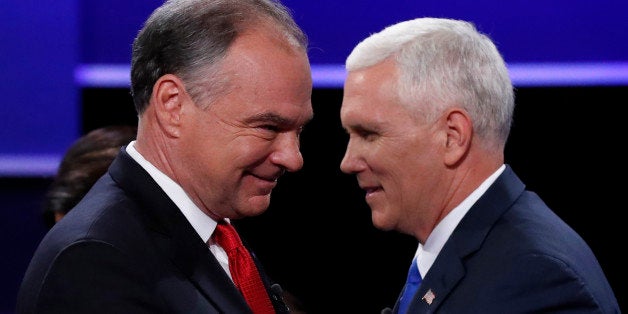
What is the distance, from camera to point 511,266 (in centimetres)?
201

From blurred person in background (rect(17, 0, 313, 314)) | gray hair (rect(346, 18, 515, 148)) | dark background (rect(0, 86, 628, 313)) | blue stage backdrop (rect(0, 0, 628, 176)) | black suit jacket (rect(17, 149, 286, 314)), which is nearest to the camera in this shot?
black suit jacket (rect(17, 149, 286, 314))

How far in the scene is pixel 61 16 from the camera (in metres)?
3.74

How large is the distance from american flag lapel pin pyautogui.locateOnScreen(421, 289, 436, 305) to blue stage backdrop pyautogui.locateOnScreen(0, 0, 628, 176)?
1499 millimetres

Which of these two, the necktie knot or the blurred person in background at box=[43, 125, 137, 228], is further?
the blurred person in background at box=[43, 125, 137, 228]

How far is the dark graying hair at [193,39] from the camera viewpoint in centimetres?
198

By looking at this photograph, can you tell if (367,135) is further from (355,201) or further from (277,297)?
(355,201)

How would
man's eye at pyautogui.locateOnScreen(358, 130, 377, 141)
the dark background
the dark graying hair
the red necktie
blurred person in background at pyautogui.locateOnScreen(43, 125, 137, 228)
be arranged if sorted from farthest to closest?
1. the dark background
2. blurred person in background at pyautogui.locateOnScreen(43, 125, 137, 228)
3. man's eye at pyautogui.locateOnScreen(358, 130, 377, 141)
4. the red necktie
5. the dark graying hair

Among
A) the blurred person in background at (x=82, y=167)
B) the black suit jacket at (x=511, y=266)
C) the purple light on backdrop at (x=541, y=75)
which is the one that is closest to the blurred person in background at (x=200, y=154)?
the black suit jacket at (x=511, y=266)

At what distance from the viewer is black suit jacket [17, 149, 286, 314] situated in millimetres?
1767

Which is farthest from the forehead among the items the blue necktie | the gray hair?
the blue necktie

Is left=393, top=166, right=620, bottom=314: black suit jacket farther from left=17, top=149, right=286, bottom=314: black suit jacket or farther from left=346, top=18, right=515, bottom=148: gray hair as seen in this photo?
left=17, top=149, right=286, bottom=314: black suit jacket

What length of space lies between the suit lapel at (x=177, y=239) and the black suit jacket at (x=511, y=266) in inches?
17.7

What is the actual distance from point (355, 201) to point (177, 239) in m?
1.77

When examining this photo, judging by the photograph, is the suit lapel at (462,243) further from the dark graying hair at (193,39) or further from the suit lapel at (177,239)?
the dark graying hair at (193,39)
